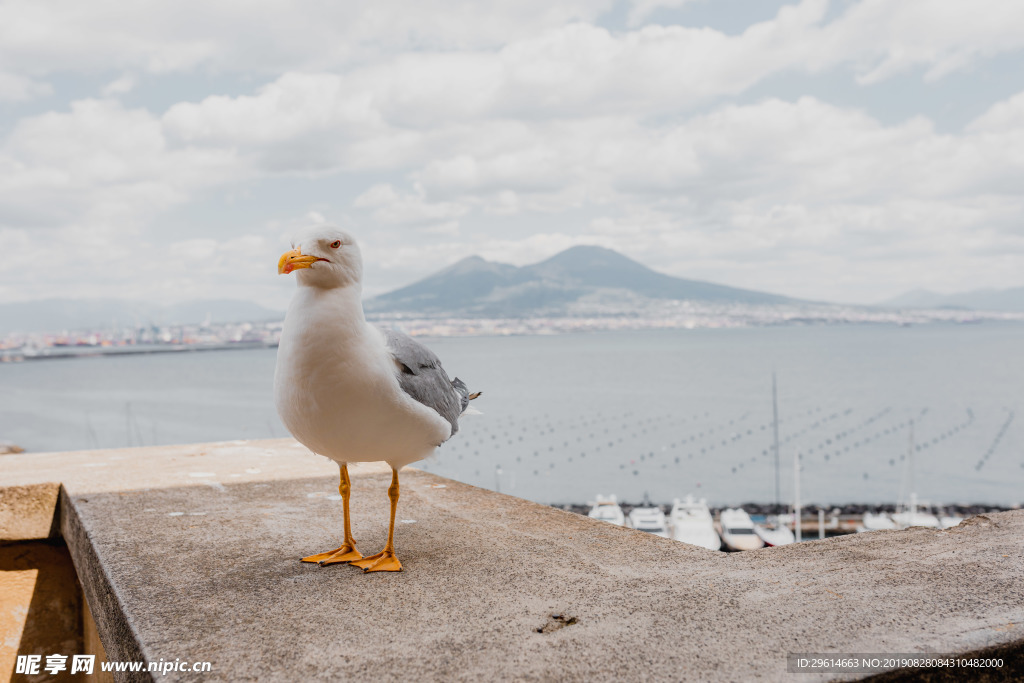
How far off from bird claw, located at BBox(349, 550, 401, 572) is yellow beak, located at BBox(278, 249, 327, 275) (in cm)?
102

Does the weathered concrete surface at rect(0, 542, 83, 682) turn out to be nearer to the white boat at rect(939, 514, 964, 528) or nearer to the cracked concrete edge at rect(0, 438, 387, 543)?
the cracked concrete edge at rect(0, 438, 387, 543)

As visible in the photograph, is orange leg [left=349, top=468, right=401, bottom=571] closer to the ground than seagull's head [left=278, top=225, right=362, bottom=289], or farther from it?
closer to the ground

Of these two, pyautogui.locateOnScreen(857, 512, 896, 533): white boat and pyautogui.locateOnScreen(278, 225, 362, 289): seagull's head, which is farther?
pyautogui.locateOnScreen(857, 512, 896, 533): white boat

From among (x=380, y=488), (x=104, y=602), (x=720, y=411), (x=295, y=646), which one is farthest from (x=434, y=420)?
(x=720, y=411)

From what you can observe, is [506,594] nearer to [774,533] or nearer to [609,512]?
[609,512]

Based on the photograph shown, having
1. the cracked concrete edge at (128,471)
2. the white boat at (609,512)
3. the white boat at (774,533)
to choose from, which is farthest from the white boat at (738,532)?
the cracked concrete edge at (128,471)

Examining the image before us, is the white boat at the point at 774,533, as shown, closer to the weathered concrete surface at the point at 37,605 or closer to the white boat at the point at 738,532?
the white boat at the point at 738,532

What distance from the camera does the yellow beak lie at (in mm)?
2156

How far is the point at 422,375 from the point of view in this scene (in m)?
2.47

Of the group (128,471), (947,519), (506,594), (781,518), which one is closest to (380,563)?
(506,594)

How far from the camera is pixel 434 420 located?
2.42 meters

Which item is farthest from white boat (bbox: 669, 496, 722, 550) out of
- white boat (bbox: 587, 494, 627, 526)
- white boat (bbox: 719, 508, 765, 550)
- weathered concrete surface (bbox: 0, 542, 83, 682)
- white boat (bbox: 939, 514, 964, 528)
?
weathered concrete surface (bbox: 0, 542, 83, 682)

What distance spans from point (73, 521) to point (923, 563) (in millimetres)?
3228

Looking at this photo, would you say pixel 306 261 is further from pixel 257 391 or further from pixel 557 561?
pixel 257 391
